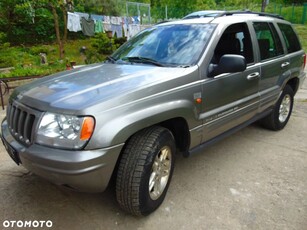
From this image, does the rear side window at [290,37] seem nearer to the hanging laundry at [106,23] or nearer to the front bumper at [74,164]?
the front bumper at [74,164]

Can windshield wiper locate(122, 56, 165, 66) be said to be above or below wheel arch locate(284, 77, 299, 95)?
above

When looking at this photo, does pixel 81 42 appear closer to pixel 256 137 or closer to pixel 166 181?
pixel 256 137

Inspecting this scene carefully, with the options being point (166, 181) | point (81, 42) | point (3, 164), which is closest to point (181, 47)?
point (166, 181)

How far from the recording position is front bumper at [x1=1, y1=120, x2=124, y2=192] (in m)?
2.07

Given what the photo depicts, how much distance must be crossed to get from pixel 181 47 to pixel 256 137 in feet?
7.09

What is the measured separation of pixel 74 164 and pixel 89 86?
2.47 feet

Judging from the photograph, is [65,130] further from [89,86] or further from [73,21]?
[73,21]

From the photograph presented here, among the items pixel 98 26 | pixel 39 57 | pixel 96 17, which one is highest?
pixel 96 17

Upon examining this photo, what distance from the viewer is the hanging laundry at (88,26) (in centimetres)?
1465

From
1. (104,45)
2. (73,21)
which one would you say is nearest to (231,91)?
(104,45)

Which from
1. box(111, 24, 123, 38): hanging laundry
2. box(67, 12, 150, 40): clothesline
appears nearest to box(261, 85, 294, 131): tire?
box(67, 12, 150, 40): clothesline

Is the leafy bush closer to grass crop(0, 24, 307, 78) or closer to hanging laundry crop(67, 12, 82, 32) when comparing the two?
grass crop(0, 24, 307, 78)

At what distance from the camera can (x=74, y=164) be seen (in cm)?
205

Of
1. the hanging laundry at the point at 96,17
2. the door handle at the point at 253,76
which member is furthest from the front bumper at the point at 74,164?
the hanging laundry at the point at 96,17
